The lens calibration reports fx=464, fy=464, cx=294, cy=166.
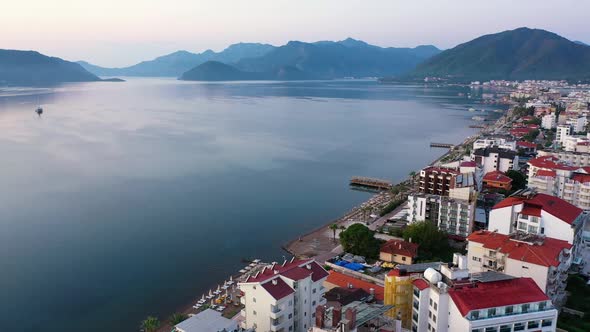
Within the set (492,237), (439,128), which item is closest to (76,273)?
(492,237)

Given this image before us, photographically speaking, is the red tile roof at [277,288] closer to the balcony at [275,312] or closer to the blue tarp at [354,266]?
the balcony at [275,312]

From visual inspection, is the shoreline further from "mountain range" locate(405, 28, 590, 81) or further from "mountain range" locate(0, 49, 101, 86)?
Result: "mountain range" locate(0, 49, 101, 86)

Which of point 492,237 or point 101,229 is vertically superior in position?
point 492,237

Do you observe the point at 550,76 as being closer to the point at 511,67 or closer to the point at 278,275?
the point at 511,67

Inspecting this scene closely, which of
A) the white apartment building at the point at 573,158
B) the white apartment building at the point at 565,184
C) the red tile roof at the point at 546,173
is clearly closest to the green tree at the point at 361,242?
the white apartment building at the point at 565,184

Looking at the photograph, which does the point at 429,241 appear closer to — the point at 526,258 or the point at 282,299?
the point at 526,258

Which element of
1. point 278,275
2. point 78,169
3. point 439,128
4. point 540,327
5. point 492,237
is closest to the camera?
point 540,327
